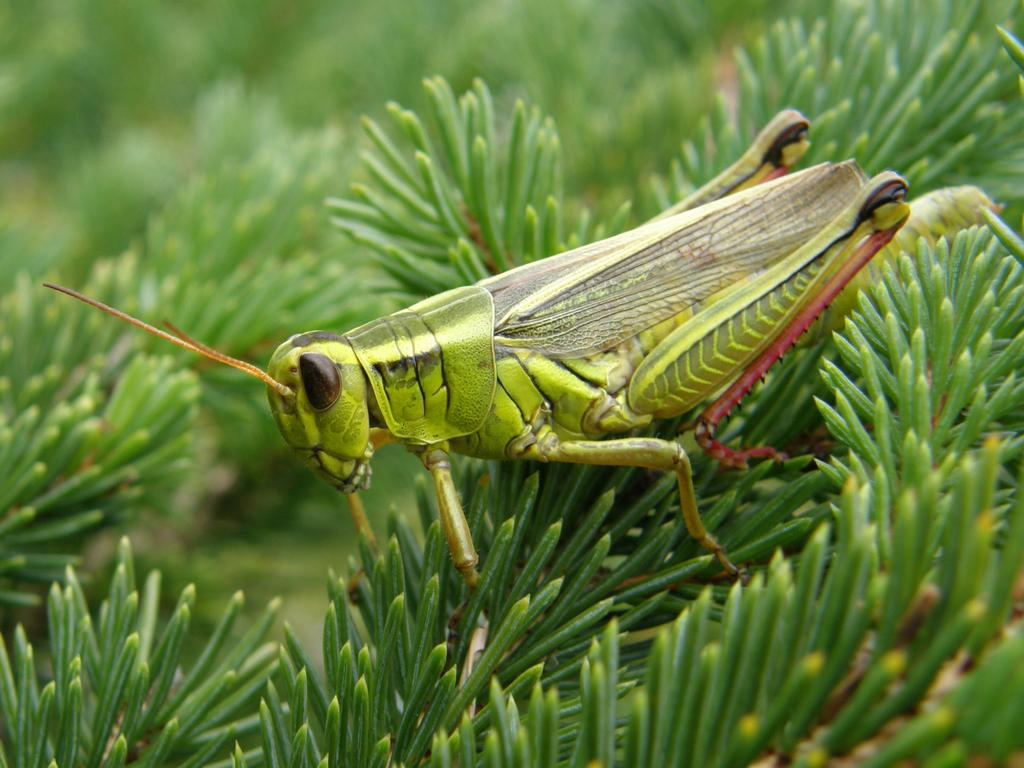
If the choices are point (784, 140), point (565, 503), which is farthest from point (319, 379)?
point (784, 140)

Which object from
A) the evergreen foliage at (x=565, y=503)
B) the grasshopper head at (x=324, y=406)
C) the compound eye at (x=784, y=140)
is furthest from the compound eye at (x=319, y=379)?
the compound eye at (x=784, y=140)

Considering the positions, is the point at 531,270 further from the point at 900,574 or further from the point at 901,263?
the point at 900,574

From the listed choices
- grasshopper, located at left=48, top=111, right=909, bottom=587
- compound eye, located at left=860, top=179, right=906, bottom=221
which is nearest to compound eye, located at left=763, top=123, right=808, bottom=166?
grasshopper, located at left=48, top=111, right=909, bottom=587

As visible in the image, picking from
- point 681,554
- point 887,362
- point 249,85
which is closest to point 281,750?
point 681,554

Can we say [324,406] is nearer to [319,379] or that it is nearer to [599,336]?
[319,379]

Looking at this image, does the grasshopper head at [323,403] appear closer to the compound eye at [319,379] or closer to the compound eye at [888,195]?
the compound eye at [319,379]

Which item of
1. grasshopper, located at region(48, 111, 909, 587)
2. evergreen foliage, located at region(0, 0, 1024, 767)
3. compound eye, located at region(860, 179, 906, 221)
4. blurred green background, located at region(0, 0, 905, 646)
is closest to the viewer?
evergreen foliage, located at region(0, 0, 1024, 767)

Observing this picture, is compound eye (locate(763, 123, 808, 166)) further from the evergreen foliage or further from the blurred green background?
the blurred green background
